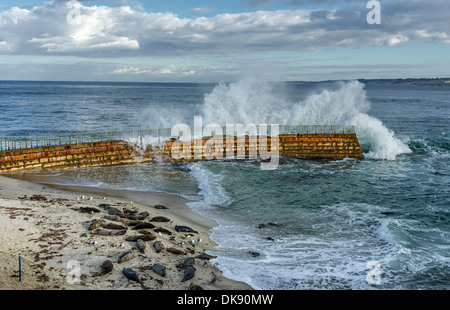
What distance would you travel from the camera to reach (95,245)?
11.6m

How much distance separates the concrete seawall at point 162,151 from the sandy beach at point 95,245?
7.26m

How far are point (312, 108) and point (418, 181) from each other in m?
20.5

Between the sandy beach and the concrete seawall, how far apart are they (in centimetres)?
726

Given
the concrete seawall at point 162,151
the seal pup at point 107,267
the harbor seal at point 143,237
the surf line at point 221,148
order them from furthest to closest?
the surf line at point 221,148
the concrete seawall at point 162,151
the harbor seal at point 143,237
the seal pup at point 107,267

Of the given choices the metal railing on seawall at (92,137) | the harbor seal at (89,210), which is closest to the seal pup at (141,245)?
the harbor seal at (89,210)

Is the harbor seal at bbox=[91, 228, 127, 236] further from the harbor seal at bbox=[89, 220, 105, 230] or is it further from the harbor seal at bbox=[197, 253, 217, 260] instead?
the harbor seal at bbox=[197, 253, 217, 260]

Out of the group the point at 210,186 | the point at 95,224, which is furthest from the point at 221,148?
the point at 95,224

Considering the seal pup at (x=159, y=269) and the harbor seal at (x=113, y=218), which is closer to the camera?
the seal pup at (x=159, y=269)

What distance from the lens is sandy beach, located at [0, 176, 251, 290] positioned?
9578 millimetres

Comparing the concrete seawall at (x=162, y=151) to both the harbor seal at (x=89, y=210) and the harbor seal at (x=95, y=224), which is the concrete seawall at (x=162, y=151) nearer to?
the harbor seal at (x=89, y=210)

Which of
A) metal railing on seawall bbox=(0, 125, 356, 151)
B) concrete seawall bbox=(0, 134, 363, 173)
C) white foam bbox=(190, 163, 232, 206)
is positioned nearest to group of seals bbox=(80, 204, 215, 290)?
white foam bbox=(190, 163, 232, 206)

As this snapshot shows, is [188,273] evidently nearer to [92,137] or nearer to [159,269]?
[159,269]

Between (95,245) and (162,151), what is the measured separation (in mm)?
17921

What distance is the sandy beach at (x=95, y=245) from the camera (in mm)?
9578
